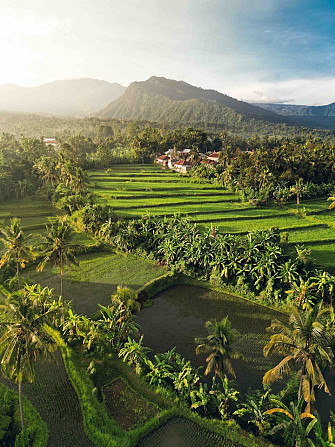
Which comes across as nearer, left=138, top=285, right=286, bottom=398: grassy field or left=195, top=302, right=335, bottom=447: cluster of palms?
left=195, top=302, right=335, bottom=447: cluster of palms

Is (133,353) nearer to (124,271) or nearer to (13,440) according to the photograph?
(13,440)

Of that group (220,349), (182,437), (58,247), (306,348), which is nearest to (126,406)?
(182,437)

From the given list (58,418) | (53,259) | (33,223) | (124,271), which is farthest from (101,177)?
(58,418)

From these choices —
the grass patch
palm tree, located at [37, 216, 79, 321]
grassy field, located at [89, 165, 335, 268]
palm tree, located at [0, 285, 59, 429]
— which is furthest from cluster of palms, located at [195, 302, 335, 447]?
grassy field, located at [89, 165, 335, 268]

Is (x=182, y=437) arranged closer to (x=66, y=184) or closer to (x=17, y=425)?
(x=17, y=425)

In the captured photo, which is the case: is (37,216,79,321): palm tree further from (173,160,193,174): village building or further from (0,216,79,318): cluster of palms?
(173,160,193,174): village building

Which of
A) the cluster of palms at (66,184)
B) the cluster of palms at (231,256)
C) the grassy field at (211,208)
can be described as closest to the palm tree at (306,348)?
the cluster of palms at (231,256)

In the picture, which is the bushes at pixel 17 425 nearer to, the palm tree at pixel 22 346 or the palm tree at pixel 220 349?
the palm tree at pixel 22 346
